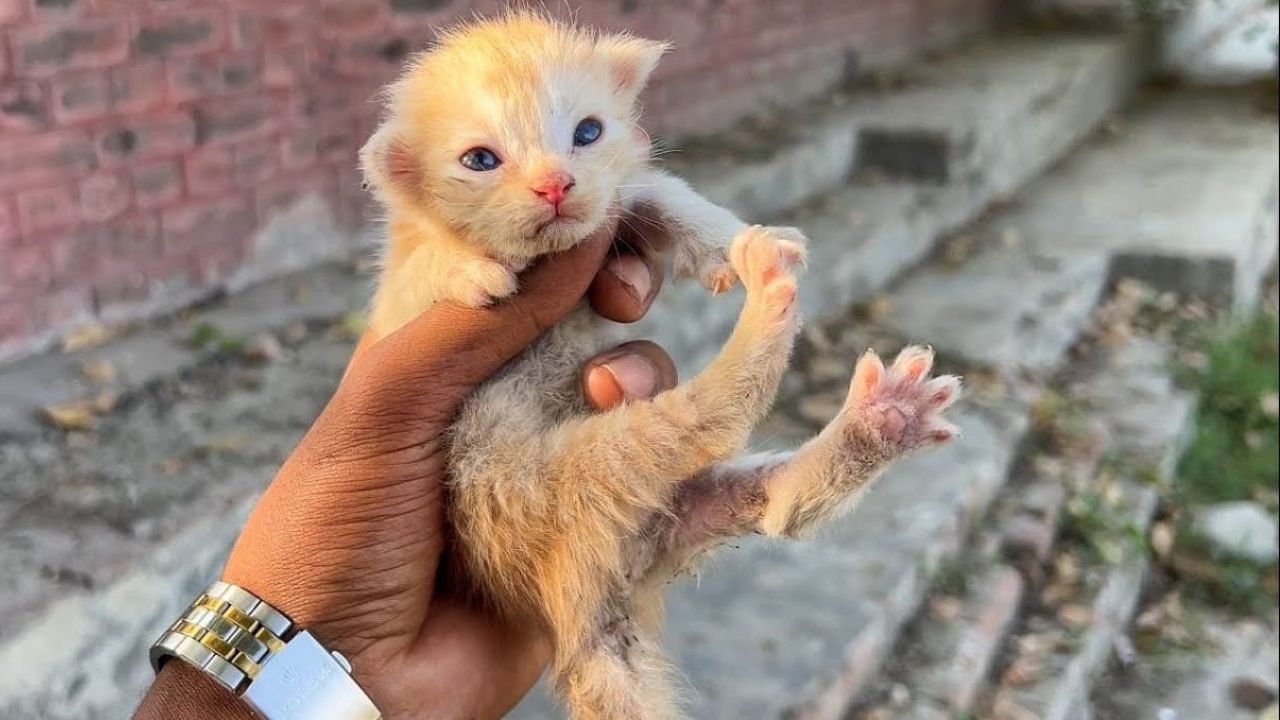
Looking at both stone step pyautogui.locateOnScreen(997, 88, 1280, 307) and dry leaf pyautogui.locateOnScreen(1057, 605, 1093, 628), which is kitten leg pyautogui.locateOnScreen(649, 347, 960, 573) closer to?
dry leaf pyautogui.locateOnScreen(1057, 605, 1093, 628)

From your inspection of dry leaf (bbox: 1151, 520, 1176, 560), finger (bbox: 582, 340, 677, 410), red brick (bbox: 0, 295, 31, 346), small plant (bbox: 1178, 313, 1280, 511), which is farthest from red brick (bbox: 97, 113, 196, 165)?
small plant (bbox: 1178, 313, 1280, 511)

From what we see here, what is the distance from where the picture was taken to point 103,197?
364 cm

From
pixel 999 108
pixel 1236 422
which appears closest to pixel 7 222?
pixel 1236 422

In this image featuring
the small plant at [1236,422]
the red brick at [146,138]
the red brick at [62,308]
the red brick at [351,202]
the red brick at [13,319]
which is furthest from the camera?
the small plant at [1236,422]

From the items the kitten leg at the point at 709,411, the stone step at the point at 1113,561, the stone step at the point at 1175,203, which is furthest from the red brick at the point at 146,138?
the stone step at the point at 1175,203

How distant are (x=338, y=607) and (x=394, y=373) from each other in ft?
1.21

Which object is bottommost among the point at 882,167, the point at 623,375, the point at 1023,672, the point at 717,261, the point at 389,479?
the point at 1023,672

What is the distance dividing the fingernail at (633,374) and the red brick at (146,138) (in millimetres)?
2488

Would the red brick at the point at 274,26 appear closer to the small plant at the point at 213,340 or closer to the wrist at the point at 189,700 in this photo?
the small plant at the point at 213,340

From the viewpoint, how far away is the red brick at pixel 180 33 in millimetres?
3656

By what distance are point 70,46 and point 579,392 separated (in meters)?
2.42

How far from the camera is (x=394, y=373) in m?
1.77

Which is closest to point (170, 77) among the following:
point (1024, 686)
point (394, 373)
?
point (394, 373)

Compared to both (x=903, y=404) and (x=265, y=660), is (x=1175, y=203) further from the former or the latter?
(x=265, y=660)
